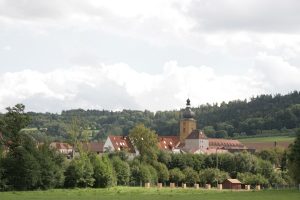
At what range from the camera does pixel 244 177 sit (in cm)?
14012

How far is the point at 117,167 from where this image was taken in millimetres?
116500

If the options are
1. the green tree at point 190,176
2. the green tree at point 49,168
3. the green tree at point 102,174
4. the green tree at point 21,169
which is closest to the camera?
the green tree at point 21,169

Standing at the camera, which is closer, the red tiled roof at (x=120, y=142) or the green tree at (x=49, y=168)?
the green tree at (x=49, y=168)

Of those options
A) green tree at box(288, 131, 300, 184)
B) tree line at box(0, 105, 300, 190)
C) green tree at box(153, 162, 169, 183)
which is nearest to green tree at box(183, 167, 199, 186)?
tree line at box(0, 105, 300, 190)

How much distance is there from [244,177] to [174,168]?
16.1 metres

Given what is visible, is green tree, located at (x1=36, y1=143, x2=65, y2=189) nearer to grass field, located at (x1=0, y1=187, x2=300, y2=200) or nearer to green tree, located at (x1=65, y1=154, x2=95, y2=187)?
green tree, located at (x1=65, y1=154, x2=95, y2=187)

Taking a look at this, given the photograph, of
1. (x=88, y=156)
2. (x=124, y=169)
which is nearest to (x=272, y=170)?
(x=124, y=169)

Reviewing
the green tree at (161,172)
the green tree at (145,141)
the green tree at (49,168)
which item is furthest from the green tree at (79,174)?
the green tree at (145,141)

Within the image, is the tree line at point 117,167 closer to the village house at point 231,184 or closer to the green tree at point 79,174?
the green tree at point 79,174

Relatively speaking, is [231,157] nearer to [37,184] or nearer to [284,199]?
[37,184]

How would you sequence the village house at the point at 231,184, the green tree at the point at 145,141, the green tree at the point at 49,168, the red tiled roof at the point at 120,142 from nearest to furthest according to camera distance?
the green tree at the point at 49,168, the village house at the point at 231,184, the green tree at the point at 145,141, the red tiled roof at the point at 120,142

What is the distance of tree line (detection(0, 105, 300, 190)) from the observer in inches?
3465

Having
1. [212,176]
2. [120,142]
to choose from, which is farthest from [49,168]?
[120,142]

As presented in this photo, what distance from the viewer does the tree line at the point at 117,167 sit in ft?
289
